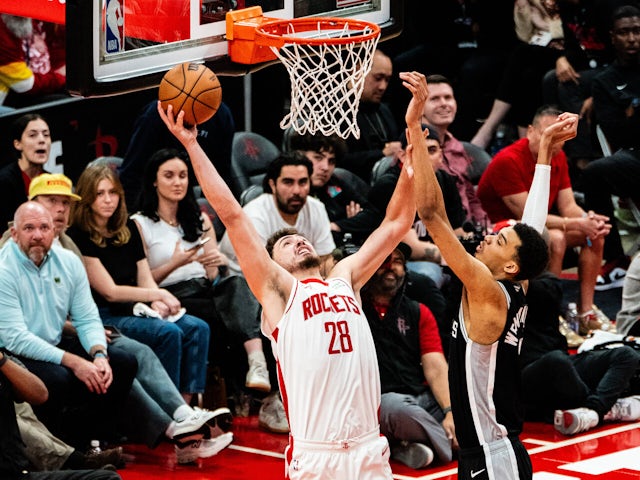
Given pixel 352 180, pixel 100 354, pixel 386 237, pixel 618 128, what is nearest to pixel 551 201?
Answer: pixel 618 128

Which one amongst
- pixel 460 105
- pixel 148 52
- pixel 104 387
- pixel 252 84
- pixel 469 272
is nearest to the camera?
pixel 469 272

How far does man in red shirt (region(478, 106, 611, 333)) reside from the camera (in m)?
10.1

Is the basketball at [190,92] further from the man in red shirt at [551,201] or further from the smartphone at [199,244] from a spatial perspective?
the man in red shirt at [551,201]

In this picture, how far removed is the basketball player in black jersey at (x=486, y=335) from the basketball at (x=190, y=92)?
944mm

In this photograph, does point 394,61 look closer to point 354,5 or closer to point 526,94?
point 526,94

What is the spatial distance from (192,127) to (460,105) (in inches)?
323

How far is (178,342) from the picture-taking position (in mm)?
7887

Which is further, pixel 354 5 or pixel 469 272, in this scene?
pixel 354 5

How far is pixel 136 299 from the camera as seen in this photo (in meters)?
8.05

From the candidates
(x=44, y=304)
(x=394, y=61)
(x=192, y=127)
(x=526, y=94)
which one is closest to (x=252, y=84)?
(x=394, y=61)

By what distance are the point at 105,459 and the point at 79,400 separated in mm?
405

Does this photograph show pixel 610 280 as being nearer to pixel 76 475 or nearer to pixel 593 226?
pixel 593 226

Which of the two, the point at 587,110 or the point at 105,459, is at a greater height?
the point at 587,110

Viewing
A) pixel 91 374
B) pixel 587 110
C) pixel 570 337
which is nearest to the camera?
pixel 91 374
